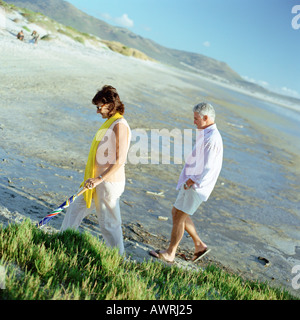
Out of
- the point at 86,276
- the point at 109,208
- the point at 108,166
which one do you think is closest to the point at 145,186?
the point at 109,208

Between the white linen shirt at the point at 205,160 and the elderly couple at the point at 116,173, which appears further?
the white linen shirt at the point at 205,160

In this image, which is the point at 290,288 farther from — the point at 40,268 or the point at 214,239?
the point at 40,268

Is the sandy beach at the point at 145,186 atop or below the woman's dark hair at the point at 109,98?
below

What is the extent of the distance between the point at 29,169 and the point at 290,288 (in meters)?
4.85

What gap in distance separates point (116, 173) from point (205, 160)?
1.18 metres

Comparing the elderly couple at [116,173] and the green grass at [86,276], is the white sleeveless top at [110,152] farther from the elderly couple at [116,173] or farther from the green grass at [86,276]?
the green grass at [86,276]

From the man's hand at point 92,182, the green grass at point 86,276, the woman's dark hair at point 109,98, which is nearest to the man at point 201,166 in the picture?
the green grass at point 86,276

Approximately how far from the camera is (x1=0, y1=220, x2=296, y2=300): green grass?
333 cm

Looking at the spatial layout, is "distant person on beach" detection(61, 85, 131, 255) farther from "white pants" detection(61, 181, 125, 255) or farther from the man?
the man

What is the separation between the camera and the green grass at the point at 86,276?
3332 millimetres

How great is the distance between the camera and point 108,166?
475 centimetres

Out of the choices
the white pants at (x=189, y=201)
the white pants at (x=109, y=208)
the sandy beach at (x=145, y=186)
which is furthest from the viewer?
the sandy beach at (x=145, y=186)

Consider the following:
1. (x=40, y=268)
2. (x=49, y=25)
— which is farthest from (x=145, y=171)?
(x=49, y=25)

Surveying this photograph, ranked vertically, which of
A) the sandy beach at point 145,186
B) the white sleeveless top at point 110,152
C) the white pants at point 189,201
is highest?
the white sleeveless top at point 110,152
